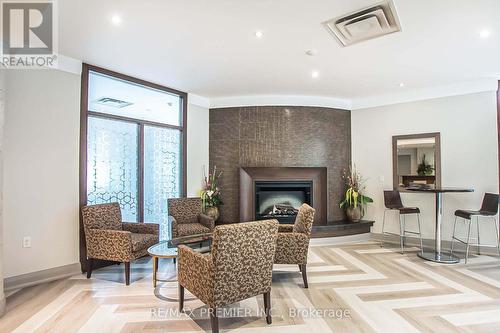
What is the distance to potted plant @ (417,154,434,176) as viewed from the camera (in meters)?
5.03

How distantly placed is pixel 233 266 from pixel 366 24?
265 centimetres

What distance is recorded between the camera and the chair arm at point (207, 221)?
14.7 feet

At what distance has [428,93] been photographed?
503 centimetres

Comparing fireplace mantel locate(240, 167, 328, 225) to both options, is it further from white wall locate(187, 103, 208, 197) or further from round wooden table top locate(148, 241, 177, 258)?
round wooden table top locate(148, 241, 177, 258)

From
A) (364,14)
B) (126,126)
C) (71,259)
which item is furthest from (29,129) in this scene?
(364,14)

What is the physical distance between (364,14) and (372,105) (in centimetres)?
331

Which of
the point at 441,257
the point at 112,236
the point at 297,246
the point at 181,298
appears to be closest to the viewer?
the point at 181,298

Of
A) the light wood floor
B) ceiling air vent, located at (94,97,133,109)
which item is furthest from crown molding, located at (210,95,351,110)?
the light wood floor

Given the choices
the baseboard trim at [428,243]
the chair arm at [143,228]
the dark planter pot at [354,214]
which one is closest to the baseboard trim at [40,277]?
the chair arm at [143,228]

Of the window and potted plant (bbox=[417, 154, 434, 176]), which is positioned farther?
potted plant (bbox=[417, 154, 434, 176])

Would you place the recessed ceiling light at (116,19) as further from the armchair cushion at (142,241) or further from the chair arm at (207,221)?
the chair arm at (207,221)

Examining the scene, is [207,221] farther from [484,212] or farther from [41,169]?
[484,212]

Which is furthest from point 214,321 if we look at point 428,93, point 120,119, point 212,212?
point 428,93

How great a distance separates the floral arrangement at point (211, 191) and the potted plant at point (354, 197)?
250 centimetres
